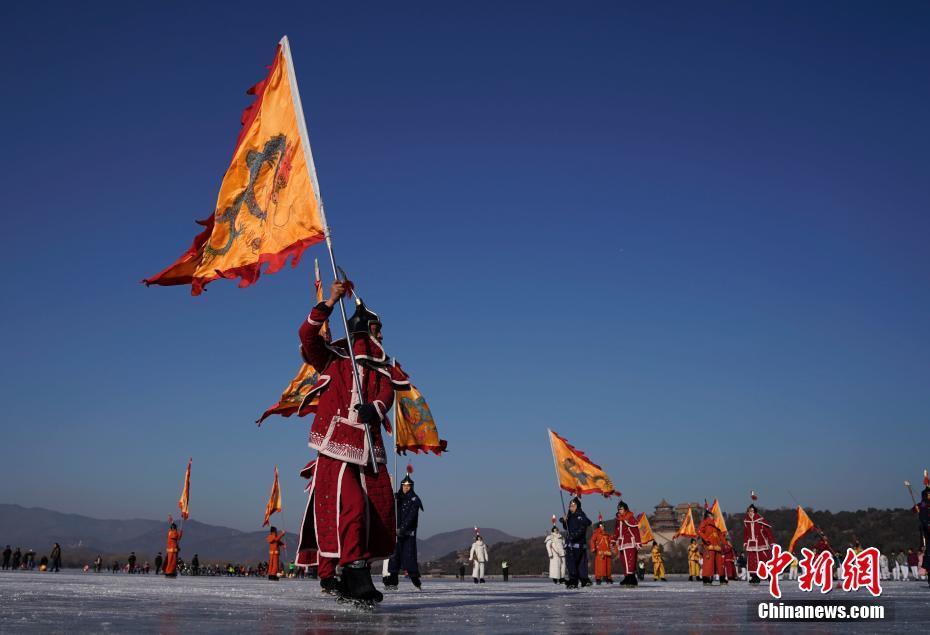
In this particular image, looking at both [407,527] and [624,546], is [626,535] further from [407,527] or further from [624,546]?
[407,527]

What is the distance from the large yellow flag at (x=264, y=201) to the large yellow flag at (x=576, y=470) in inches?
572

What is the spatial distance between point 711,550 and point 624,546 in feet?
10.9

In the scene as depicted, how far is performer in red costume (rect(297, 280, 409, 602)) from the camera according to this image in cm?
727

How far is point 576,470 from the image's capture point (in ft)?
71.1

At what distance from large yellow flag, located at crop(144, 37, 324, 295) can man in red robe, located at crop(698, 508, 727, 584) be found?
60.5ft

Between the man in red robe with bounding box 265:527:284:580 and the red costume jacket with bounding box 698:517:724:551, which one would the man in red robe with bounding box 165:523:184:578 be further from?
the red costume jacket with bounding box 698:517:724:551

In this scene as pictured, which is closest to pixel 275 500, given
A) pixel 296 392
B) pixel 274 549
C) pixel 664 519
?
pixel 274 549

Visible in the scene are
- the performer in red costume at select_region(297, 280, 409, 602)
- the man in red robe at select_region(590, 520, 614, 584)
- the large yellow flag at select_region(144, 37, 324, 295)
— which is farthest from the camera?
the man in red robe at select_region(590, 520, 614, 584)

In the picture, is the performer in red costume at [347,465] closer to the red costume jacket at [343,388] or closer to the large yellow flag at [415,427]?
the red costume jacket at [343,388]

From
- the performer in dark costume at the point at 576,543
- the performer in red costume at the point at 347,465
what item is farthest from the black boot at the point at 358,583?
the performer in dark costume at the point at 576,543

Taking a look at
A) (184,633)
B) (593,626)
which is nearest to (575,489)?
(593,626)

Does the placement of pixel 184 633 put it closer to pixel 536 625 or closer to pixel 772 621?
pixel 536 625

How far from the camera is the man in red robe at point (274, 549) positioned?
100 ft

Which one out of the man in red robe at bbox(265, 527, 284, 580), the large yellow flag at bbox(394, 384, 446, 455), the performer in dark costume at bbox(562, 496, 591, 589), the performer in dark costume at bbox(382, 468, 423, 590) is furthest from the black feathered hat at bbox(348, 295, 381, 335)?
the man in red robe at bbox(265, 527, 284, 580)
